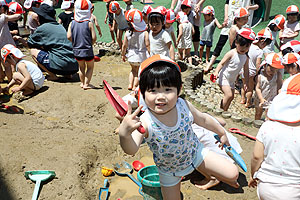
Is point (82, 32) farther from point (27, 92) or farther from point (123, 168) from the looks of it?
point (123, 168)

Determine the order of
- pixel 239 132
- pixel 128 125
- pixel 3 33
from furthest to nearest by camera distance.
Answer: pixel 3 33 → pixel 239 132 → pixel 128 125

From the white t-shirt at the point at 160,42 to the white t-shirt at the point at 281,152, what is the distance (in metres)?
3.42

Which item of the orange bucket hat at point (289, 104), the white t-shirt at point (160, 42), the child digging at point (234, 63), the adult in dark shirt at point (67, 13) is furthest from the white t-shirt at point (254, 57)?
the adult in dark shirt at point (67, 13)

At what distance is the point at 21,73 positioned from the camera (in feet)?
17.3

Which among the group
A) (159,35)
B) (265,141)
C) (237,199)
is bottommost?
(237,199)

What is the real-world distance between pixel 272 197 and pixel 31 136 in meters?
2.95

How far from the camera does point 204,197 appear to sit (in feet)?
9.77

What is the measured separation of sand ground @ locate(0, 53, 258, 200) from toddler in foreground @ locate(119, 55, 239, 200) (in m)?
0.75

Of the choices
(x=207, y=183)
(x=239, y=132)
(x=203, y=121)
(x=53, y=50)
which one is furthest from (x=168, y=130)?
(x=53, y=50)

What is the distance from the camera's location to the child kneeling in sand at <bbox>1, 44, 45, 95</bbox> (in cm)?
508

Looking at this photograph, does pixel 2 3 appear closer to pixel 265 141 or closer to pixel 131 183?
pixel 131 183

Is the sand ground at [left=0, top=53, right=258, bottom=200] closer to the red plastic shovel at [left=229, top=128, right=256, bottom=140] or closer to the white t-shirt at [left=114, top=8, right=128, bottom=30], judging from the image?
the red plastic shovel at [left=229, top=128, right=256, bottom=140]

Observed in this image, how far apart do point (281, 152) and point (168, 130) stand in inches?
32.8

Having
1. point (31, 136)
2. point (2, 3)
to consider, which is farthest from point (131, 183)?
point (2, 3)
